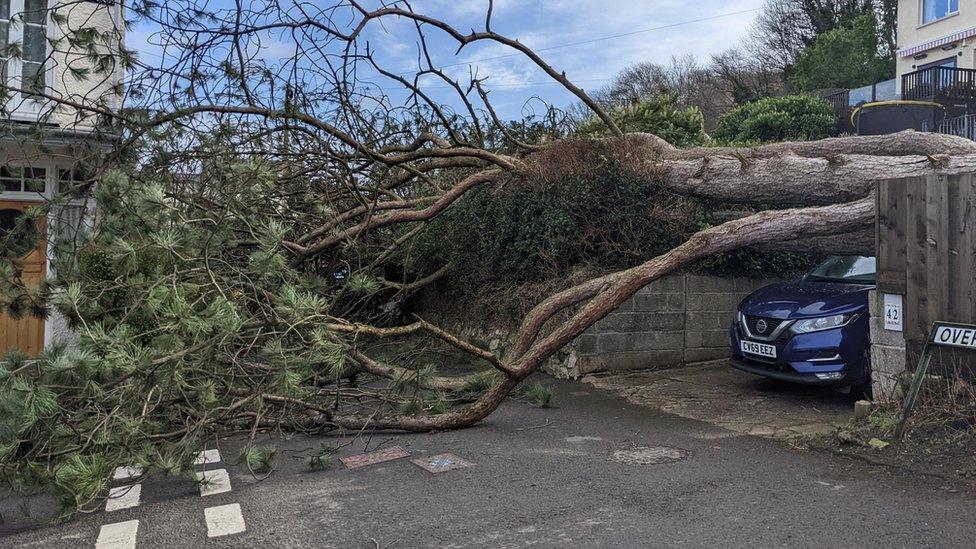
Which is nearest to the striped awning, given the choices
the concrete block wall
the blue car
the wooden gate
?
the concrete block wall

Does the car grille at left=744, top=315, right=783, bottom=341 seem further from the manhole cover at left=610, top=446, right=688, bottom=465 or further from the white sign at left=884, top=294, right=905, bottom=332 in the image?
the manhole cover at left=610, top=446, right=688, bottom=465

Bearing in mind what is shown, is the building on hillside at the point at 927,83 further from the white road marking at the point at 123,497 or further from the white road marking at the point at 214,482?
the white road marking at the point at 123,497

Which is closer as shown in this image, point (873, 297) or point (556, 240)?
point (873, 297)

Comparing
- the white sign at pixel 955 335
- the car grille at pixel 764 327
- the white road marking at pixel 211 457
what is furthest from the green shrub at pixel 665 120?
the white road marking at pixel 211 457

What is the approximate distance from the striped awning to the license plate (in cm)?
2208

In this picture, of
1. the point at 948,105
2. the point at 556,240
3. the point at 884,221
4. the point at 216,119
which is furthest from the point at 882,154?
the point at 948,105

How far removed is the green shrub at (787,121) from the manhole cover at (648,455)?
16.0m

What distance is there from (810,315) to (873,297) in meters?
0.91

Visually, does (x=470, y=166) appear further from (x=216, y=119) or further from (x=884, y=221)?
(x=884, y=221)

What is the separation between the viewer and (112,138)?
7.41 m

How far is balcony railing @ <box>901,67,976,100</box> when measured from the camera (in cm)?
2077

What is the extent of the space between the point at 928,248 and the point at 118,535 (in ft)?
20.1

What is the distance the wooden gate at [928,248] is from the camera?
5332 millimetres

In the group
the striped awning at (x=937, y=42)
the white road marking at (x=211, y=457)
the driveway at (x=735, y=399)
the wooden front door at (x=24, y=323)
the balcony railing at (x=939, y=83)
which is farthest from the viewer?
the striped awning at (x=937, y=42)
